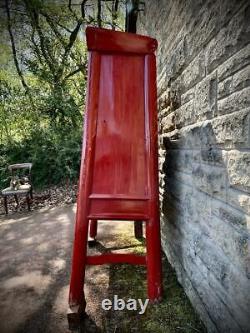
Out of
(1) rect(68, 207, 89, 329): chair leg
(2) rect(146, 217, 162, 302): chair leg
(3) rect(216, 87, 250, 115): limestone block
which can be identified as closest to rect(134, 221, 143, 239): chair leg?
(2) rect(146, 217, 162, 302): chair leg

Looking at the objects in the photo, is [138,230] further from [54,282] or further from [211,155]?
[211,155]

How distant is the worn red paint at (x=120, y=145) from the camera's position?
207 cm

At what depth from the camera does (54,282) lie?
2521mm

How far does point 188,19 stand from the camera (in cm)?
194

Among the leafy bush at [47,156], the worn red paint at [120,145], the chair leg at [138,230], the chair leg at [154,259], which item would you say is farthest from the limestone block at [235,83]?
the leafy bush at [47,156]

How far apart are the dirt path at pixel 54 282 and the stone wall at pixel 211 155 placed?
47 centimetres

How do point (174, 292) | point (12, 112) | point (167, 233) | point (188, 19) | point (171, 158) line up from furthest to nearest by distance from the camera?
point (12, 112) → point (167, 233) → point (171, 158) → point (174, 292) → point (188, 19)

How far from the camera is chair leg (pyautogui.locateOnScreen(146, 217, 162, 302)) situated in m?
2.09

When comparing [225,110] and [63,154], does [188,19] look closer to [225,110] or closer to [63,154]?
[225,110]

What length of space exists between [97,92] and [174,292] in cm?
190

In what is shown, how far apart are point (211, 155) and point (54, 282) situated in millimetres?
1992

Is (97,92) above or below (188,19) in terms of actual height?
below

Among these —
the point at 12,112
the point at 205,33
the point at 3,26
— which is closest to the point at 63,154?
the point at 12,112

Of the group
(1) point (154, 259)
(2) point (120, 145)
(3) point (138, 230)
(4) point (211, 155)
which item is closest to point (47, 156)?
(3) point (138, 230)
